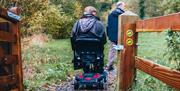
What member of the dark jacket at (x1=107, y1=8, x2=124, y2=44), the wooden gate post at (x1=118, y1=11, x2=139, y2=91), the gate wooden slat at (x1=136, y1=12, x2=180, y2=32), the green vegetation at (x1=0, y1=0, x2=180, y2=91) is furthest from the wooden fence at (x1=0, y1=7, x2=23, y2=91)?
the dark jacket at (x1=107, y1=8, x2=124, y2=44)

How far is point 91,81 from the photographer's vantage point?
9.81 m

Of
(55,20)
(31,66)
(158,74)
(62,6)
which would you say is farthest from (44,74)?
(62,6)

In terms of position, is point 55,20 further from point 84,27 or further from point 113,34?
point 84,27

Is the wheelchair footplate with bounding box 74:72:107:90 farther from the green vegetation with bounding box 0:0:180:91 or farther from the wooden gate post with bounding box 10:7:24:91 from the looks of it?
the wooden gate post with bounding box 10:7:24:91

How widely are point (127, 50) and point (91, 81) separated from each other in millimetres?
3701

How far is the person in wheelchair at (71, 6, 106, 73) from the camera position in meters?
9.82

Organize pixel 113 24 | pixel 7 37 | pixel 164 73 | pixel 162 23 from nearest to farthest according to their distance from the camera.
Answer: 1. pixel 164 73
2. pixel 162 23
3. pixel 7 37
4. pixel 113 24

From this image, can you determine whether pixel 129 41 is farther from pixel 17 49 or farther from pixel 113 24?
pixel 113 24

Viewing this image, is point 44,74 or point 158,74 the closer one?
point 158,74

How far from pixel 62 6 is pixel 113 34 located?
21.3 meters

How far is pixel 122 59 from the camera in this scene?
6363 mm

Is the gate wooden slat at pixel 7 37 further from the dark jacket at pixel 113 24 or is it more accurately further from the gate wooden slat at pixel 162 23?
the dark jacket at pixel 113 24

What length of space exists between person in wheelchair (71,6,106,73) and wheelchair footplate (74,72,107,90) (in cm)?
21

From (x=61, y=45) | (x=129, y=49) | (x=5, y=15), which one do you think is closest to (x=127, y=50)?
(x=129, y=49)
